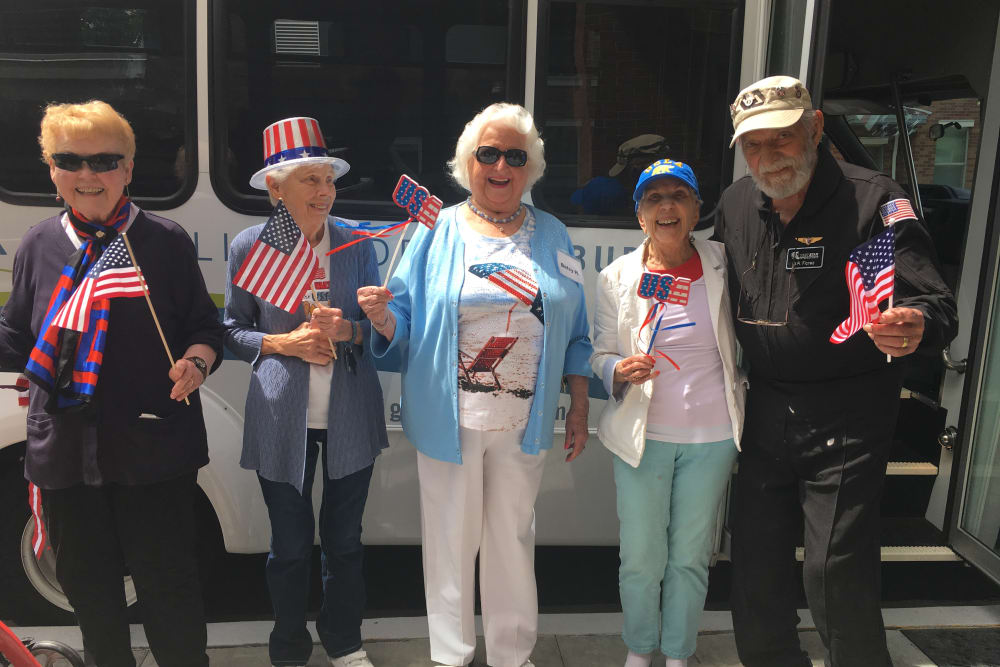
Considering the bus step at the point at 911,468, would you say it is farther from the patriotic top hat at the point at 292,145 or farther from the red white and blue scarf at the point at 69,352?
the red white and blue scarf at the point at 69,352

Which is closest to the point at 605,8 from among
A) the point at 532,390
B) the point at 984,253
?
the point at 532,390

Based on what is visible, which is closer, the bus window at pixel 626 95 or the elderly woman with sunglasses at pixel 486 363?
the elderly woman with sunglasses at pixel 486 363

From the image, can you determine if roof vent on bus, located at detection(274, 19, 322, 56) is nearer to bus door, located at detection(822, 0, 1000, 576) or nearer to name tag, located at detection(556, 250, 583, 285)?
name tag, located at detection(556, 250, 583, 285)

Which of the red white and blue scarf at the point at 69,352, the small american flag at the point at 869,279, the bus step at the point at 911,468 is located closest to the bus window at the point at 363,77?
the red white and blue scarf at the point at 69,352

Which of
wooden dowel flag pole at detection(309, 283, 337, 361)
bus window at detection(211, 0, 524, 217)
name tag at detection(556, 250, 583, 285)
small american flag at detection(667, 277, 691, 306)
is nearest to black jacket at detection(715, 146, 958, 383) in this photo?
small american flag at detection(667, 277, 691, 306)

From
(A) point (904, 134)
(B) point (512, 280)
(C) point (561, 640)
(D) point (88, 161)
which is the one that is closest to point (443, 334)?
(B) point (512, 280)

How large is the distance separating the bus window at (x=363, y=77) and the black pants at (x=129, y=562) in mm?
1252

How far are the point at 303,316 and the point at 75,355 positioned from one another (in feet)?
2.16

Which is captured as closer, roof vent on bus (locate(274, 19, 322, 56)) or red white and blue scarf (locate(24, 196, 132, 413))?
red white and blue scarf (locate(24, 196, 132, 413))

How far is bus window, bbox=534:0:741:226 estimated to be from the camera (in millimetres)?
2959

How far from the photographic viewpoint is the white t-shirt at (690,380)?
250 cm

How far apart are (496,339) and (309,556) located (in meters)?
0.99

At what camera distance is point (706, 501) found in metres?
2.57

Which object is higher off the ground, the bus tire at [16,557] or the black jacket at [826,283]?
the black jacket at [826,283]
